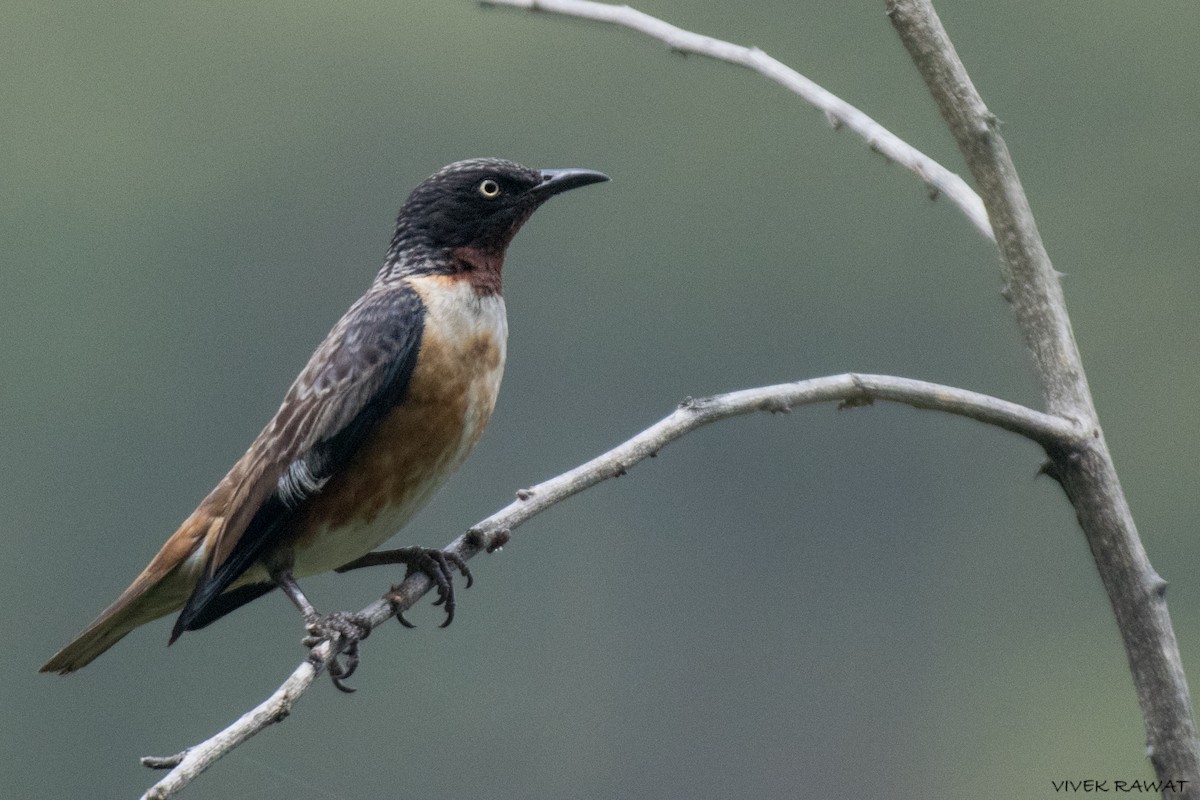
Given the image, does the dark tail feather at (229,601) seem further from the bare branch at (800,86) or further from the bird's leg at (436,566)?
the bare branch at (800,86)

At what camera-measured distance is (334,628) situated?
4.26 meters

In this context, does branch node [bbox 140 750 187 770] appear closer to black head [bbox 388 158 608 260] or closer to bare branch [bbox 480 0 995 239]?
bare branch [bbox 480 0 995 239]

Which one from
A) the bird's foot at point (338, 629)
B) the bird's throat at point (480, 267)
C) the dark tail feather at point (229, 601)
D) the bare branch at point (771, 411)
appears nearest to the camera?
the bare branch at point (771, 411)

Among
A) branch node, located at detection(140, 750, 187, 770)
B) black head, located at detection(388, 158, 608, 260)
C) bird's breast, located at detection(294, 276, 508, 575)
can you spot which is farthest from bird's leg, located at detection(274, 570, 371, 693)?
black head, located at detection(388, 158, 608, 260)

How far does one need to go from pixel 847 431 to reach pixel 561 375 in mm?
6519

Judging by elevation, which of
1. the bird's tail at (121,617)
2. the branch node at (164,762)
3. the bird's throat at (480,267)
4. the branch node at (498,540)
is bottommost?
the branch node at (164,762)

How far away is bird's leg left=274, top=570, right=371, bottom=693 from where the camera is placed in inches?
163

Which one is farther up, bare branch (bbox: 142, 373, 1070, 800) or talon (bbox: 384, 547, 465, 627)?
bare branch (bbox: 142, 373, 1070, 800)

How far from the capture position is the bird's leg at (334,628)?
4.14 meters

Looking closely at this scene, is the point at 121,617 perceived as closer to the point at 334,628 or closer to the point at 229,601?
the point at 229,601

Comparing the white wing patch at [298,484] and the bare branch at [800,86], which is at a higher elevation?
the bare branch at [800,86]

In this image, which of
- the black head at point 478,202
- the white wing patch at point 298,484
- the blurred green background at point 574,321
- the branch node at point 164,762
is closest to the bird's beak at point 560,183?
the black head at point 478,202

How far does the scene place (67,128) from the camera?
33.1 metres

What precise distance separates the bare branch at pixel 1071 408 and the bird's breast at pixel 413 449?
179 cm
